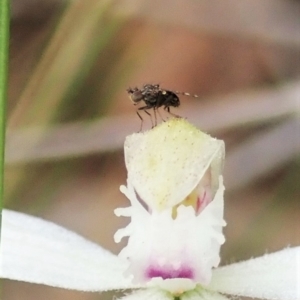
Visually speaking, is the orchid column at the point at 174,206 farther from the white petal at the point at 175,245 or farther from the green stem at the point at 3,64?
the green stem at the point at 3,64

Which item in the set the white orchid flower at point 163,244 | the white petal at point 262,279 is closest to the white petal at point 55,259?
the white orchid flower at point 163,244

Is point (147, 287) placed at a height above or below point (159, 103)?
below

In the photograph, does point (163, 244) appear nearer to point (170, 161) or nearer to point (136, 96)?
point (170, 161)

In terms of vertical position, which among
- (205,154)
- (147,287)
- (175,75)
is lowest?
(147,287)

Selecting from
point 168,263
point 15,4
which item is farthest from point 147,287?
point 15,4

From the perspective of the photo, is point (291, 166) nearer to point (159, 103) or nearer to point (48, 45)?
point (159, 103)

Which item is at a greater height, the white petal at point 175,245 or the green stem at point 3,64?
the green stem at point 3,64
